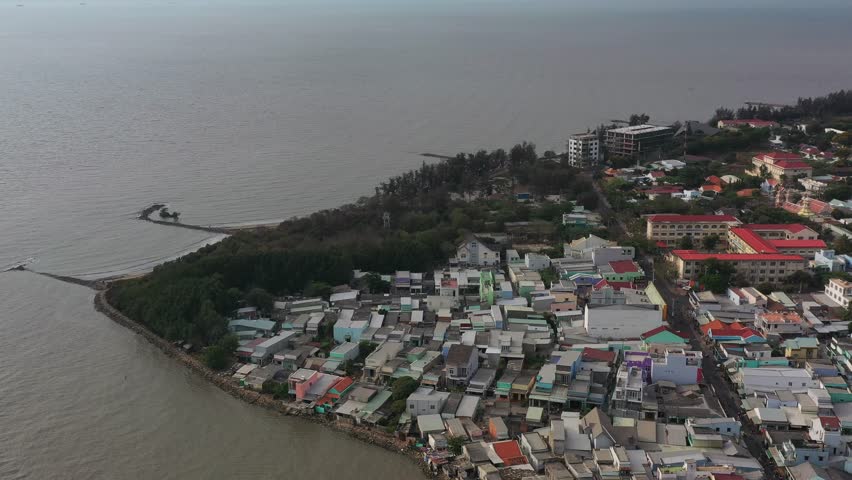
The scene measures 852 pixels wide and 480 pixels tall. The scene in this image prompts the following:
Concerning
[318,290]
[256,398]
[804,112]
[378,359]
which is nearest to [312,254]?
[318,290]

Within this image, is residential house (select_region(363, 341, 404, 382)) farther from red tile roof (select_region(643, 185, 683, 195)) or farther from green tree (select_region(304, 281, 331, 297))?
red tile roof (select_region(643, 185, 683, 195))

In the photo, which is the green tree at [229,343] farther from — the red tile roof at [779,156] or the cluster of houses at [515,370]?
the red tile roof at [779,156]

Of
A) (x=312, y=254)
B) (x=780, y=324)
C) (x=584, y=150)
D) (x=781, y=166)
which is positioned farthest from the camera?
(x=584, y=150)

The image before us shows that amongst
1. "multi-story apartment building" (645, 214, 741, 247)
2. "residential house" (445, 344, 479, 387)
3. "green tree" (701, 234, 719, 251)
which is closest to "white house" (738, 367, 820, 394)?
"residential house" (445, 344, 479, 387)

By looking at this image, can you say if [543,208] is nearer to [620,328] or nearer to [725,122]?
[620,328]

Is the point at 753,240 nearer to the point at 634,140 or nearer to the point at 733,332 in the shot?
the point at 733,332

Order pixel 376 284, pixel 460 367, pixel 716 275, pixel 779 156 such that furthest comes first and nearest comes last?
pixel 779 156 < pixel 376 284 < pixel 716 275 < pixel 460 367
